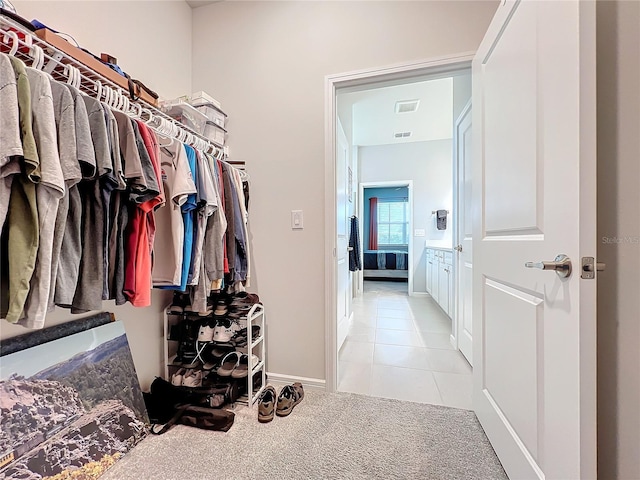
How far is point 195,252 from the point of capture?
1.26 m

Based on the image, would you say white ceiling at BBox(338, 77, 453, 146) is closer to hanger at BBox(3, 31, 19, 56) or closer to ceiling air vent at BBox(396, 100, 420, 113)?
ceiling air vent at BBox(396, 100, 420, 113)

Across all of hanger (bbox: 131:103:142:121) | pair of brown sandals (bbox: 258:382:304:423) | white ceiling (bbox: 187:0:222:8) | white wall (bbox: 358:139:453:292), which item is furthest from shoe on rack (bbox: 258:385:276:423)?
white wall (bbox: 358:139:453:292)

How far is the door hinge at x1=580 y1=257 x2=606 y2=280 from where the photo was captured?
659 mm

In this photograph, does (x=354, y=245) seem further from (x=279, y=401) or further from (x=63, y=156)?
(x=63, y=156)

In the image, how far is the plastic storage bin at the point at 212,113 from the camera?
167 centimetres

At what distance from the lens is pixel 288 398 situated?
1.58 m

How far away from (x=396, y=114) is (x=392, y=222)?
372 cm

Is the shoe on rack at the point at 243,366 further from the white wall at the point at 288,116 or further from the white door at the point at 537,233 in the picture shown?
the white door at the point at 537,233

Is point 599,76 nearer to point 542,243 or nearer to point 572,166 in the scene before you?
point 572,166

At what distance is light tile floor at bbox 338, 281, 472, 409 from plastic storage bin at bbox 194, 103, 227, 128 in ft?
6.50

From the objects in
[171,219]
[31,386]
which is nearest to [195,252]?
[171,219]

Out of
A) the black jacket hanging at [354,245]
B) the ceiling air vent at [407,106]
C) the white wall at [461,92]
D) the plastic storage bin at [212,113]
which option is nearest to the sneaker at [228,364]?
the plastic storage bin at [212,113]

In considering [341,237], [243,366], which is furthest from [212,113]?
[243,366]

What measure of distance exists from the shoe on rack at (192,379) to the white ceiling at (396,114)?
255 centimetres
